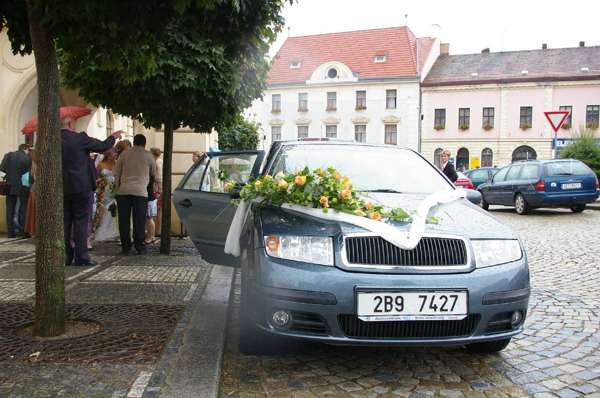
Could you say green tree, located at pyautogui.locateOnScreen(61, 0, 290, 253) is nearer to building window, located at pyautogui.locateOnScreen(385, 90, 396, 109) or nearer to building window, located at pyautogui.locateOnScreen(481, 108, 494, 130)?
building window, located at pyautogui.locateOnScreen(481, 108, 494, 130)

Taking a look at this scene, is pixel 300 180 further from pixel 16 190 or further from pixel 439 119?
pixel 439 119

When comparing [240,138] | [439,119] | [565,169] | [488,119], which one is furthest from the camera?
[439,119]

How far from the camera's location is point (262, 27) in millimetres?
4785

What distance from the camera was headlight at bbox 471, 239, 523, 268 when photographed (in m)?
3.71

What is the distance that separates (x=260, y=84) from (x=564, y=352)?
227 inches

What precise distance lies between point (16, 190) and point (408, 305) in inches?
362

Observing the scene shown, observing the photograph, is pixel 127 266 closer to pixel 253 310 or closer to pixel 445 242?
pixel 253 310

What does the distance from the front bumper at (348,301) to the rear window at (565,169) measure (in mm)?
14244

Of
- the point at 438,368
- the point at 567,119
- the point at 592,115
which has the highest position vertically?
the point at 592,115

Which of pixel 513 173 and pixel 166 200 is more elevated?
pixel 513 173

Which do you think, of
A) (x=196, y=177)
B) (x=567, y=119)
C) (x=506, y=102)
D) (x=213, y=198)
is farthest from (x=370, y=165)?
(x=506, y=102)

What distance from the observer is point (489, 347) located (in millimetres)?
4145

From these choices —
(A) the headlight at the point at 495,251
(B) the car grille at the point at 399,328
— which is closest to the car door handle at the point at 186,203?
(B) the car grille at the point at 399,328

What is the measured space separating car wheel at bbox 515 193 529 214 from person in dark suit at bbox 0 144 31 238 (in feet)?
42.0
